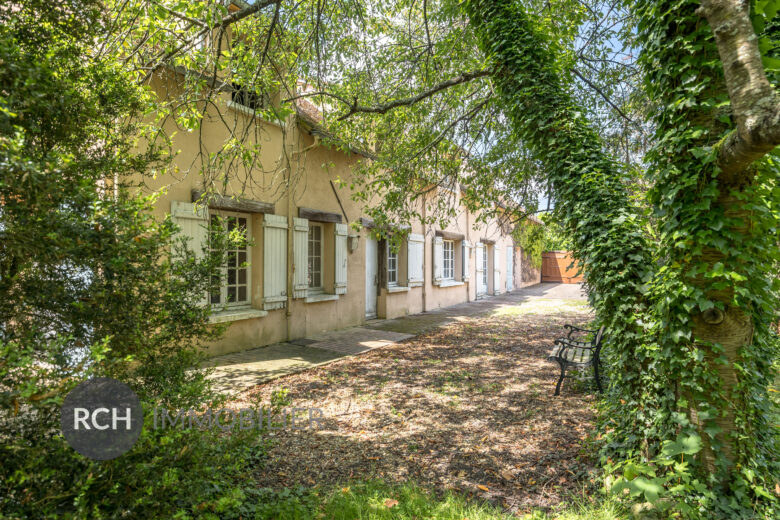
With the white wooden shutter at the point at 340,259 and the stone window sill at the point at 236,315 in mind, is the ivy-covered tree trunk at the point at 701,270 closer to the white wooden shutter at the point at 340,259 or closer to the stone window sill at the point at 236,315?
the stone window sill at the point at 236,315

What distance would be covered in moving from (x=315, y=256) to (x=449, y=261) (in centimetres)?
694

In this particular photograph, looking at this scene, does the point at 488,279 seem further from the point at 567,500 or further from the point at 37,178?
the point at 37,178

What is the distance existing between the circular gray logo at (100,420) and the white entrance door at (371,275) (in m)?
8.47

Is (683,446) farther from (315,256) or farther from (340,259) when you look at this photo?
(315,256)

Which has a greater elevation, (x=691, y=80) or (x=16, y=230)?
(x=691, y=80)

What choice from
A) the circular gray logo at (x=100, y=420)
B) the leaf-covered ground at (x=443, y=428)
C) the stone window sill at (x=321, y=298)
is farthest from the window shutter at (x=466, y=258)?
the circular gray logo at (x=100, y=420)

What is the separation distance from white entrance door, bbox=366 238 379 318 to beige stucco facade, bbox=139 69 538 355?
0.03m

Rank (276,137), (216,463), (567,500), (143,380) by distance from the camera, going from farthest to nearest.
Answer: (276,137) < (567,500) < (143,380) < (216,463)

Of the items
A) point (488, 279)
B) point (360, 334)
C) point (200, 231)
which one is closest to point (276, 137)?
point (200, 231)

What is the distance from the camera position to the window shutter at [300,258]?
7.36 meters

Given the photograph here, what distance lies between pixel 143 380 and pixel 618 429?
9.97ft

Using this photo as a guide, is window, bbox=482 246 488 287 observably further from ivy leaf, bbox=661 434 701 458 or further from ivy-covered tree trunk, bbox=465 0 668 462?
ivy leaf, bbox=661 434 701 458

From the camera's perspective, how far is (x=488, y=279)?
17.7 metres

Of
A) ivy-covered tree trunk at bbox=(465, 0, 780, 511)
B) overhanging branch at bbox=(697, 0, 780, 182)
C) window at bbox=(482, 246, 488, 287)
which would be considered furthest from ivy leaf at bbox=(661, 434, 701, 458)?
window at bbox=(482, 246, 488, 287)
